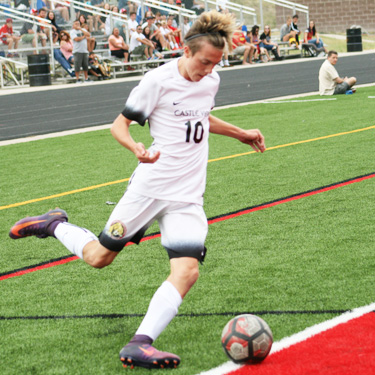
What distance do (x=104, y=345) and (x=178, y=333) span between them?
43 cm

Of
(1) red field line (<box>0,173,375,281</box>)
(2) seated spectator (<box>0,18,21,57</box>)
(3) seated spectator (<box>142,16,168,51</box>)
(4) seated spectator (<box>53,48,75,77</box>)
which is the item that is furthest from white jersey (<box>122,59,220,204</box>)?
(3) seated spectator (<box>142,16,168,51</box>)

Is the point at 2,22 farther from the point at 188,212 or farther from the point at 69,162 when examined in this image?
the point at 188,212

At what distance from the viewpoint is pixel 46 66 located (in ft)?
90.2

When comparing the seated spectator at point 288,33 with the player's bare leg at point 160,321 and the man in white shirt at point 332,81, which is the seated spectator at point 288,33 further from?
the player's bare leg at point 160,321

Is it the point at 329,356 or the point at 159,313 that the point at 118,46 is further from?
the point at 329,356

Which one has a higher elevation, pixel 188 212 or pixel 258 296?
pixel 188 212

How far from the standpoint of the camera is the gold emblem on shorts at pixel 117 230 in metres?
4.49

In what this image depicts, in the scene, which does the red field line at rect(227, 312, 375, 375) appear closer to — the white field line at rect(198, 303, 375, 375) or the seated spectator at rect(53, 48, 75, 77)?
the white field line at rect(198, 303, 375, 375)

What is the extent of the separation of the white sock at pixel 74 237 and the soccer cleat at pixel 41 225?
0.28ft

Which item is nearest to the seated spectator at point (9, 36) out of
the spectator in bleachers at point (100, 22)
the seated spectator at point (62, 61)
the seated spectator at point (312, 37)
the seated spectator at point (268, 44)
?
the seated spectator at point (62, 61)

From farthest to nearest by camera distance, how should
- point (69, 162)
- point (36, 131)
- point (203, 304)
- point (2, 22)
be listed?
point (2, 22)
point (36, 131)
point (69, 162)
point (203, 304)

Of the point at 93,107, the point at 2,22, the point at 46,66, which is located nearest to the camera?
the point at 93,107

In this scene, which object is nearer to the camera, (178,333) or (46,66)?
(178,333)

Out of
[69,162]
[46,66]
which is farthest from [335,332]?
[46,66]
